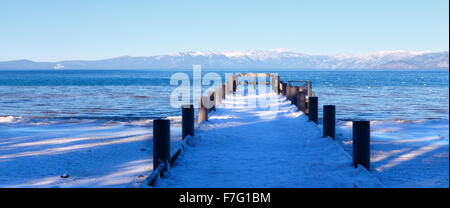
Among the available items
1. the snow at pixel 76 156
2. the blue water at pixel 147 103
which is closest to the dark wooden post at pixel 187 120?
the snow at pixel 76 156

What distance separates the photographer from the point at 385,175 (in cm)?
866

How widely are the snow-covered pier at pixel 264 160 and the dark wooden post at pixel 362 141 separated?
0.14 meters

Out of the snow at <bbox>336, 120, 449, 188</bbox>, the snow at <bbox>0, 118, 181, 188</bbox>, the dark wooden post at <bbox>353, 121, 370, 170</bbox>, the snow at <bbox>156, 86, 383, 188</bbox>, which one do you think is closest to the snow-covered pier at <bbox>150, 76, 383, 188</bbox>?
the snow at <bbox>156, 86, 383, 188</bbox>

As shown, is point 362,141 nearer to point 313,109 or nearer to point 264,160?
point 264,160

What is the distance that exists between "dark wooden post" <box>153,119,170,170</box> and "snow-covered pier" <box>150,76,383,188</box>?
253mm

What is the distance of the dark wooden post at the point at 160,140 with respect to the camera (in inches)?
266

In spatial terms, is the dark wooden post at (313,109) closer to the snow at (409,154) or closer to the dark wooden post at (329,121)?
the snow at (409,154)

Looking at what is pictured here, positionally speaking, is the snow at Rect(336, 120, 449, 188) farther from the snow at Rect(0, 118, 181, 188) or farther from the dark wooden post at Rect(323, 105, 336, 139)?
the snow at Rect(0, 118, 181, 188)

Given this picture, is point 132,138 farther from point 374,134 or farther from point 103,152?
point 374,134

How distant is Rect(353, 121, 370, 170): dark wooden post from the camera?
666 centimetres

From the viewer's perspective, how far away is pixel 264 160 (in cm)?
770

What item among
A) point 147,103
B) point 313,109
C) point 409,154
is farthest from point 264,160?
point 147,103

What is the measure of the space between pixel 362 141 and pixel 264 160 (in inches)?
70.0
